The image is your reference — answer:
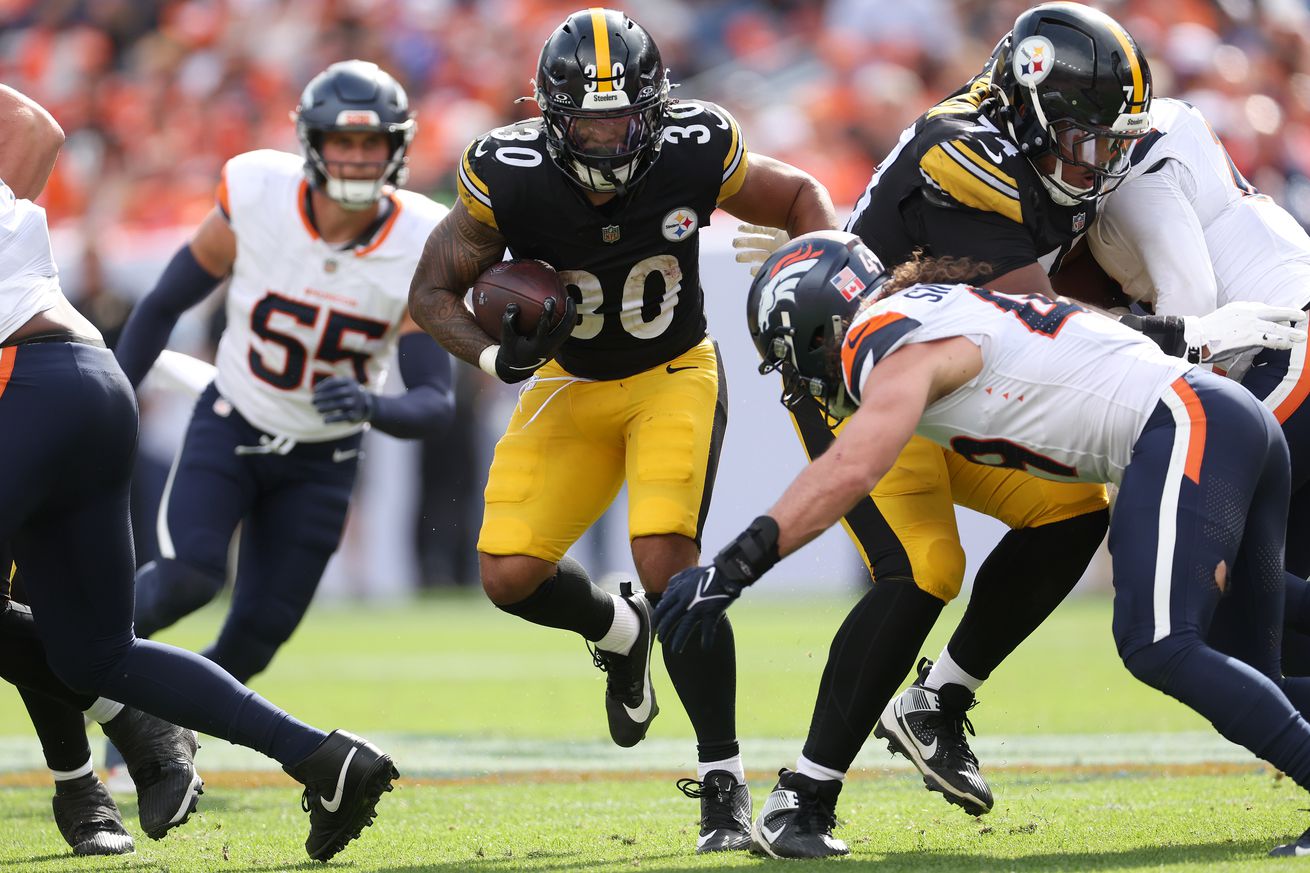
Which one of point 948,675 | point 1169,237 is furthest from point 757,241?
point 948,675

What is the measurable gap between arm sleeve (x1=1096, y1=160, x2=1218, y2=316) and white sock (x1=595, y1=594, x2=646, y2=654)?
1597 mm

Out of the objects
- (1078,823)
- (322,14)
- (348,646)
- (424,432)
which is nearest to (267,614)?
(424,432)

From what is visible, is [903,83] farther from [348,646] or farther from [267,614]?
[267,614]

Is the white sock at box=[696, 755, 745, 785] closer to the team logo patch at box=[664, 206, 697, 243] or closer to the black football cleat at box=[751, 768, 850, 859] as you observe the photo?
the black football cleat at box=[751, 768, 850, 859]

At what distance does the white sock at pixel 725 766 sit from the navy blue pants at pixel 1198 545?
44.6 inches

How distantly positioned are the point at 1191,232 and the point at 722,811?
1.75 meters

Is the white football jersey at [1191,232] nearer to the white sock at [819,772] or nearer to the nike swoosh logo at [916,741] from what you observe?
the nike swoosh logo at [916,741]

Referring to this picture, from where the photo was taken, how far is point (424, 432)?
543cm

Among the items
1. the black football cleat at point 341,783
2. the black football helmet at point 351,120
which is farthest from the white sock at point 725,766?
the black football helmet at point 351,120

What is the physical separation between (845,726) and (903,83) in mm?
8040

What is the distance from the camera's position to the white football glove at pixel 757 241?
4.70m

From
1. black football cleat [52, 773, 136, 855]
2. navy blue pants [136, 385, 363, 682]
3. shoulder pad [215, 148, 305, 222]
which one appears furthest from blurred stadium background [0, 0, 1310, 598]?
black football cleat [52, 773, 136, 855]

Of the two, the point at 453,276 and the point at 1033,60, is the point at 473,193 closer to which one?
the point at 453,276

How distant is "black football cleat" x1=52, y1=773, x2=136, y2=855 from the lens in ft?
13.2
